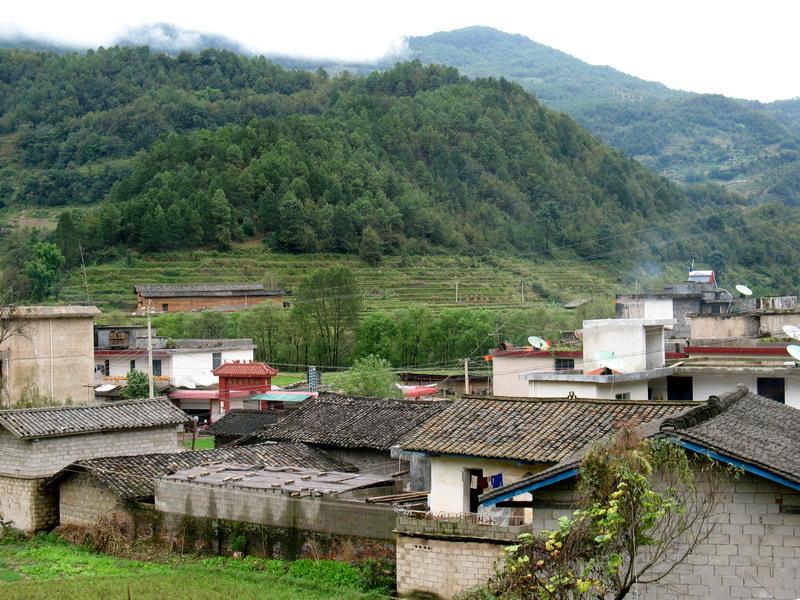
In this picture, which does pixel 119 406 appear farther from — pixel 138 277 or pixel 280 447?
pixel 138 277

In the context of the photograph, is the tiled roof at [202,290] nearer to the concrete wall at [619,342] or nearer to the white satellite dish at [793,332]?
the concrete wall at [619,342]

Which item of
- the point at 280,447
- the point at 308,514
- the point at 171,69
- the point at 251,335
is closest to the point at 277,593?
the point at 308,514

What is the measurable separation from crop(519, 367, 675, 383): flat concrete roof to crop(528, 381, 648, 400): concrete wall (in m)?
0.10

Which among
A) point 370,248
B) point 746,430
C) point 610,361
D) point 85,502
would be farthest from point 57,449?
point 370,248

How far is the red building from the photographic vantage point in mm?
42406

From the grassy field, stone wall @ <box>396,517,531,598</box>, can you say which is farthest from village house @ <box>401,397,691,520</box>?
the grassy field

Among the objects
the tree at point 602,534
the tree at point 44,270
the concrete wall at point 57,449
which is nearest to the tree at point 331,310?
the tree at point 44,270

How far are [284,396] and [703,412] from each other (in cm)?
2887

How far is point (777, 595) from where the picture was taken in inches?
397

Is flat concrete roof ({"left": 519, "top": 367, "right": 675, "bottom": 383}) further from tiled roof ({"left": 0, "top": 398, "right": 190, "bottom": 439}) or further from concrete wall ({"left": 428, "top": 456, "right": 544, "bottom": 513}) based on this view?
tiled roof ({"left": 0, "top": 398, "right": 190, "bottom": 439})

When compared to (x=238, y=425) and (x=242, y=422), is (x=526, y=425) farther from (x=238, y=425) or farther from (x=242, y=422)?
(x=242, y=422)

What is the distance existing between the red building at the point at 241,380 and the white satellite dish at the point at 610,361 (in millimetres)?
21938

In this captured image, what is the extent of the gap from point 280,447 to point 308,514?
5.75 m

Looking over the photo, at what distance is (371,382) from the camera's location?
128 ft
